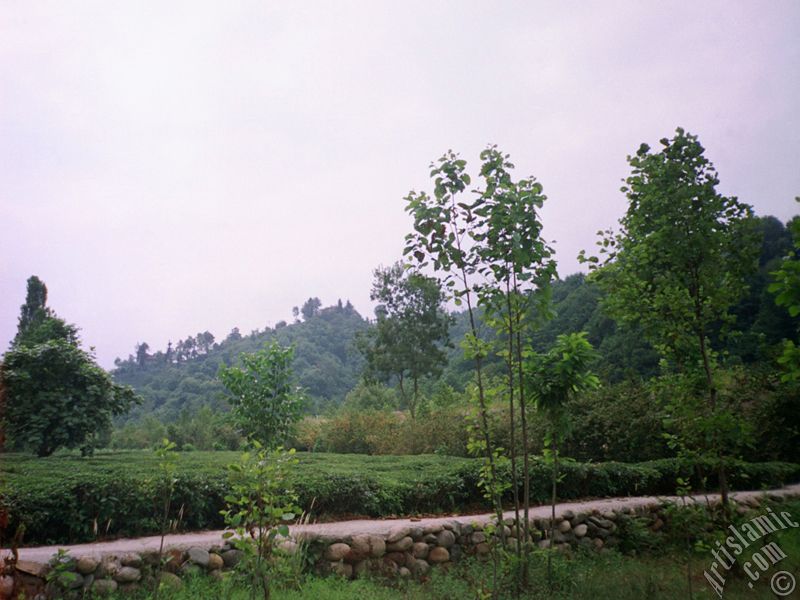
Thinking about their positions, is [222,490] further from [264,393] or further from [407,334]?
[407,334]

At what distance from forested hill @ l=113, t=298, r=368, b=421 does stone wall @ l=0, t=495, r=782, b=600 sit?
1887 centimetres

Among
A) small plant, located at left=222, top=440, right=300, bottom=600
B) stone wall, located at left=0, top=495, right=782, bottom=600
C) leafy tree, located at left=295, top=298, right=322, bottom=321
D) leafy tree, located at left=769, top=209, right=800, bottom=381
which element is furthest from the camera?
leafy tree, located at left=295, top=298, right=322, bottom=321

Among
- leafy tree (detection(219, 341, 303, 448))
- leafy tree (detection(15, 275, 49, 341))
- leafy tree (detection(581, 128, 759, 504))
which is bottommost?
leafy tree (detection(219, 341, 303, 448))

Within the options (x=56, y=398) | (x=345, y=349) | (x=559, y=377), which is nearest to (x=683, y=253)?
(x=559, y=377)

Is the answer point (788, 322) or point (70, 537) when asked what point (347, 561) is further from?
point (788, 322)

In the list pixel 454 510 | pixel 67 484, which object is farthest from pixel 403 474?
pixel 67 484

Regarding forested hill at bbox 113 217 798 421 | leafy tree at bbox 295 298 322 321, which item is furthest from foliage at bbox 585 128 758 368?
leafy tree at bbox 295 298 322 321

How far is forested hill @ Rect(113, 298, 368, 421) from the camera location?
1254 inches

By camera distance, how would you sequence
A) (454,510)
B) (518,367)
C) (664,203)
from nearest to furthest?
(518,367)
(664,203)
(454,510)

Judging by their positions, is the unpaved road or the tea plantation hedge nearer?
the unpaved road

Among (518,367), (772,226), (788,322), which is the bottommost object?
(518,367)

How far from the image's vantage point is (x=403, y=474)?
788 cm

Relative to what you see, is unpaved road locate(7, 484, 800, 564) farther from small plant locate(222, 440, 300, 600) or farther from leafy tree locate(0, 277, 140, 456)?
leafy tree locate(0, 277, 140, 456)

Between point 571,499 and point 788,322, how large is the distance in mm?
7420
